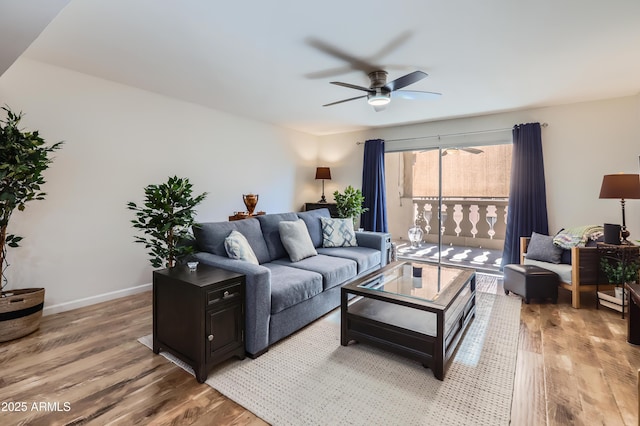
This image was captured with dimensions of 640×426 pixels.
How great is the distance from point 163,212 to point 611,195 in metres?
4.48

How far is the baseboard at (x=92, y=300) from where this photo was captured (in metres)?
2.93

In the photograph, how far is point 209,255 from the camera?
2.50m

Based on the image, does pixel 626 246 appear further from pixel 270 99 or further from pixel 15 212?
pixel 15 212

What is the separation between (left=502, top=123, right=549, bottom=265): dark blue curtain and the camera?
412cm

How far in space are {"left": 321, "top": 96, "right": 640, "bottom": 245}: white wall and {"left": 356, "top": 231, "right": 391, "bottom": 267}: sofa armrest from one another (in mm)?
2405

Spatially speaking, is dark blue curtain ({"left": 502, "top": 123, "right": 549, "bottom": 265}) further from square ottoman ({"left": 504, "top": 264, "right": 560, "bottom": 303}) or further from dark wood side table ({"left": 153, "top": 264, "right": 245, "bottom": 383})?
dark wood side table ({"left": 153, "top": 264, "right": 245, "bottom": 383})

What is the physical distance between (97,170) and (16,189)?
2.82 ft

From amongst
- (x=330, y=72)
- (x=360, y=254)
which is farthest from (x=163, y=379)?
(x=330, y=72)

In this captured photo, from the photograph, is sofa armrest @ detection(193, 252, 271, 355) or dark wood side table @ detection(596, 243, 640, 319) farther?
dark wood side table @ detection(596, 243, 640, 319)

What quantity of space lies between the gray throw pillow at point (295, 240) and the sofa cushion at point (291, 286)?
0.31m

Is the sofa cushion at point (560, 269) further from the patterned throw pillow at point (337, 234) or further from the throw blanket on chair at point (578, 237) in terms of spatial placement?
the patterned throw pillow at point (337, 234)

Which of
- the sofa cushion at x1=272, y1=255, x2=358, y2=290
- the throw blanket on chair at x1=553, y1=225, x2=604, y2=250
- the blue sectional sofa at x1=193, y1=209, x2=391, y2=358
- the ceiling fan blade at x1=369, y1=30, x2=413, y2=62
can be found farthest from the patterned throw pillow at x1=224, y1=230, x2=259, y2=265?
the throw blanket on chair at x1=553, y1=225, x2=604, y2=250

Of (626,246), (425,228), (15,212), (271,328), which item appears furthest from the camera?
(425,228)

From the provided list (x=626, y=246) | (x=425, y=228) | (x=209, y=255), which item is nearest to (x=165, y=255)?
(x=209, y=255)
